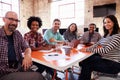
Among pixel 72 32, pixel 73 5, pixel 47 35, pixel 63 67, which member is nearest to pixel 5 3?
pixel 73 5

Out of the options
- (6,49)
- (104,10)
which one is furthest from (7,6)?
(6,49)

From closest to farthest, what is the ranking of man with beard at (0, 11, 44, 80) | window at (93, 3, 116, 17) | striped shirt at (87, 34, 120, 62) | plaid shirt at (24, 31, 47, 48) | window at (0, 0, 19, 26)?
man with beard at (0, 11, 44, 80) → striped shirt at (87, 34, 120, 62) → plaid shirt at (24, 31, 47, 48) → window at (93, 3, 116, 17) → window at (0, 0, 19, 26)

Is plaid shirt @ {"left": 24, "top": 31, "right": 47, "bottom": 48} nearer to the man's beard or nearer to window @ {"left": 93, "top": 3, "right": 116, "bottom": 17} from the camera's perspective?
the man's beard

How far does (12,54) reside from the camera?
1785 millimetres

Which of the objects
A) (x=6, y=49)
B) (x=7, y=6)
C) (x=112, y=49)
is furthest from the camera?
(x=7, y=6)

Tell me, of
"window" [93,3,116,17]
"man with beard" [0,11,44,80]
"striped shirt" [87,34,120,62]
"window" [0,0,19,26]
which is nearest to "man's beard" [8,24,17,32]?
"man with beard" [0,11,44,80]

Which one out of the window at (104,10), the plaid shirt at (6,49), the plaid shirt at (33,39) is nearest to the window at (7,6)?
the window at (104,10)

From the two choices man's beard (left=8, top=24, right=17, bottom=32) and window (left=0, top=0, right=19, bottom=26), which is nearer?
man's beard (left=8, top=24, right=17, bottom=32)

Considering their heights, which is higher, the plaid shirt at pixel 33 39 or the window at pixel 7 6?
the window at pixel 7 6

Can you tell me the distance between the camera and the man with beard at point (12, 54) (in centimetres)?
161

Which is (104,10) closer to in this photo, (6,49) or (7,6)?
(7,6)

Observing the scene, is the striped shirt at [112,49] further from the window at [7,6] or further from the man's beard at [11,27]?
the window at [7,6]

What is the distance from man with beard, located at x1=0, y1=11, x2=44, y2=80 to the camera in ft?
5.28

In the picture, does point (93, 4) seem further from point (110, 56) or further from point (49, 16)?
point (110, 56)
